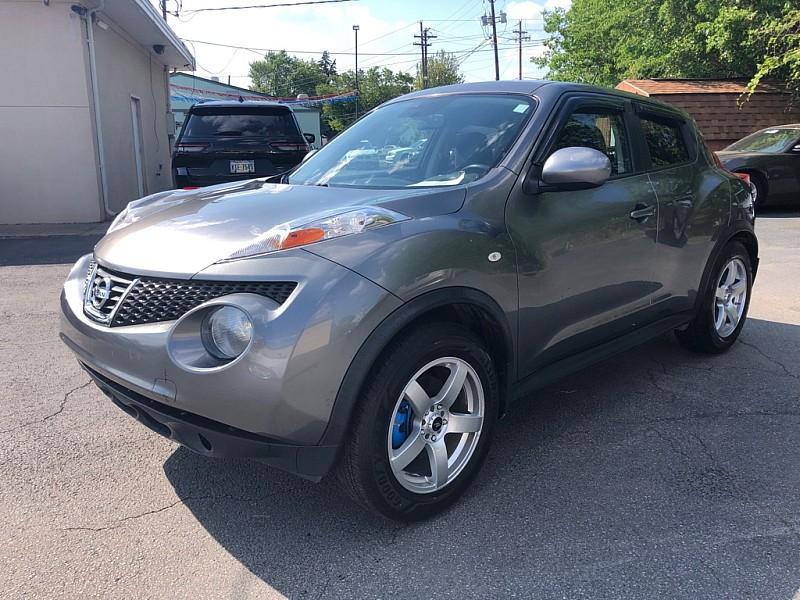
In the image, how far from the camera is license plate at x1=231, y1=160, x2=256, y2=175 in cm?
843

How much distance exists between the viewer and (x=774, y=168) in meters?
12.5

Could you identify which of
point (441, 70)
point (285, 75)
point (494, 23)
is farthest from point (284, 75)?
point (494, 23)

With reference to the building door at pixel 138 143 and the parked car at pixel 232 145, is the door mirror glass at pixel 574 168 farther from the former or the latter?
the building door at pixel 138 143

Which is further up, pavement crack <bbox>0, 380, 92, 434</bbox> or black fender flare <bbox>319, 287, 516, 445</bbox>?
black fender flare <bbox>319, 287, 516, 445</bbox>

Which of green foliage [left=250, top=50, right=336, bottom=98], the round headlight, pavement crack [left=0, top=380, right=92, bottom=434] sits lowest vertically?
pavement crack [left=0, top=380, right=92, bottom=434]

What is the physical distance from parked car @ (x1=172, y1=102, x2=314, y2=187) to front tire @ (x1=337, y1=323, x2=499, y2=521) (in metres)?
6.20

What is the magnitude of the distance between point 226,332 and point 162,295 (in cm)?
31

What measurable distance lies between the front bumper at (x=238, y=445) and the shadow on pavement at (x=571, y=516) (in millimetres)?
428

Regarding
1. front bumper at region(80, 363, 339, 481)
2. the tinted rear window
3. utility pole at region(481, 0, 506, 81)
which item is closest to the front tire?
front bumper at region(80, 363, 339, 481)

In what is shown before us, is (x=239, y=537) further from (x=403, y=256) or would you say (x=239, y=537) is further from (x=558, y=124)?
(x=558, y=124)

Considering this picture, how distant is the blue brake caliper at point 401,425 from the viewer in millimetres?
2572

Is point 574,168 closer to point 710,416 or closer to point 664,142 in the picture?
point 664,142

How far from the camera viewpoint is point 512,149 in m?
3.06

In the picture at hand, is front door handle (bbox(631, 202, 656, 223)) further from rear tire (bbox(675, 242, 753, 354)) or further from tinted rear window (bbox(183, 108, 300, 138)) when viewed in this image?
tinted rear window (bbox(183, 108, 300, 138))
